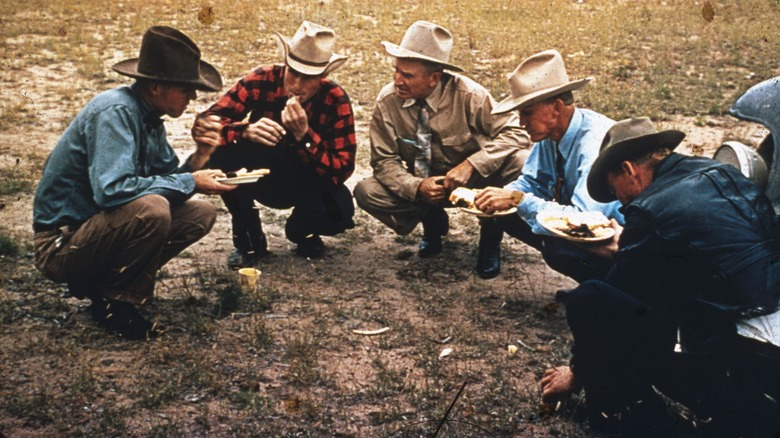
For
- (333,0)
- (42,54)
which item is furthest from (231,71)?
(333,0)

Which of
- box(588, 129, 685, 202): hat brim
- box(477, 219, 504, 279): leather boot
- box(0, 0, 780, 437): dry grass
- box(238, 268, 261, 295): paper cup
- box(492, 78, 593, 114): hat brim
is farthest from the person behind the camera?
box(477, 219, 504, 279): leather boot

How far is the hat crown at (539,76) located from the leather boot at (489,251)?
114 centimetres

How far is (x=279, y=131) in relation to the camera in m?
5.70

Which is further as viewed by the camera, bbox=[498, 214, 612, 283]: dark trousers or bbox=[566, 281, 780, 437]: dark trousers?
bbox=[498, 214, 612, 283]: dark trousers

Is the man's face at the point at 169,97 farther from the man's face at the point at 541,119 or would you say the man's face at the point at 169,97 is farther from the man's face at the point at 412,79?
the man's face at the point at 541,119

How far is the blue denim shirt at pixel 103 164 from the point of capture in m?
4.37

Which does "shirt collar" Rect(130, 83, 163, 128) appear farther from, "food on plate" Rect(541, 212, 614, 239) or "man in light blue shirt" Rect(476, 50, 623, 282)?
"food on plate" Rect(541, 212, 614, 239)

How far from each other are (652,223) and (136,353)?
2884 millimetres

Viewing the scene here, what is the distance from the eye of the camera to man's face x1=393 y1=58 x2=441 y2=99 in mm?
5727

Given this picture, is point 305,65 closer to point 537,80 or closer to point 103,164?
point 537,80

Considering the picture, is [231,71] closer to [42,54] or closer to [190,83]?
[42,54]

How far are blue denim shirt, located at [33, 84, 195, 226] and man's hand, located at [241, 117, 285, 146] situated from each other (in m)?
1.03

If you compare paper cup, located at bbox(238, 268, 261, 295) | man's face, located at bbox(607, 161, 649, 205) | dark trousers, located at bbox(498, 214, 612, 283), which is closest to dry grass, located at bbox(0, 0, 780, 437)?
paper cup, located at bbox(238, 268, 261, 295)

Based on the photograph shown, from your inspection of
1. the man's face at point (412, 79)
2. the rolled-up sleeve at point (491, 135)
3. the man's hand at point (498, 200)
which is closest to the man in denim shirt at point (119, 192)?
the man's face at point (412, 79)
